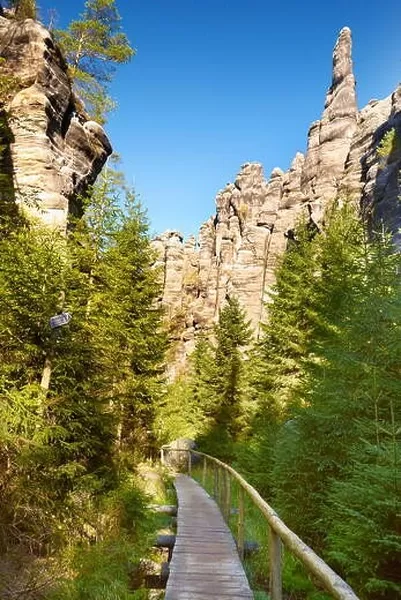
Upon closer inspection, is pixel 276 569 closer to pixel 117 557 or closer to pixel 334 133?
pixel 117 557

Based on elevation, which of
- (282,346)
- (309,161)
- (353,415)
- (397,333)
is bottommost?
(353,415)

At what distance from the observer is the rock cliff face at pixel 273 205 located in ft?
125

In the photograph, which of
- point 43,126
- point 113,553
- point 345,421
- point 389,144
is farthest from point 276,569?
point 389,144

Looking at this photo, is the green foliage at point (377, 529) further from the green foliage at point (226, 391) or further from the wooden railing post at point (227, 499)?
the green foliage at point (226, 391)

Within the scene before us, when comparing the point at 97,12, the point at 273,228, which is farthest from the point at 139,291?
the point at 273,228

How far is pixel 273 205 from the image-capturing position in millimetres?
→ 63375

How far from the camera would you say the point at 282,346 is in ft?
62.3

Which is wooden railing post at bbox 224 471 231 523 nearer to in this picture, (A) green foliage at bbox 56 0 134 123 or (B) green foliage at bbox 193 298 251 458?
(B) green foliage at bbox 193 298 251 458

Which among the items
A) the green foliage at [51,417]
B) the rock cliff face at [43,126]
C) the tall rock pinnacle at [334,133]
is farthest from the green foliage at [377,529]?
the tall rock pinnacle at [334,133]

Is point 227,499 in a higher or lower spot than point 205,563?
higher

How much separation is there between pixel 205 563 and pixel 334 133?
52.0 meters

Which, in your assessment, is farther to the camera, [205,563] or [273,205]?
[273,205]

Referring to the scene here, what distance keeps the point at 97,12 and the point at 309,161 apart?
3239 centimetres

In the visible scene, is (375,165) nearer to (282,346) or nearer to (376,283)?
(282,346)
